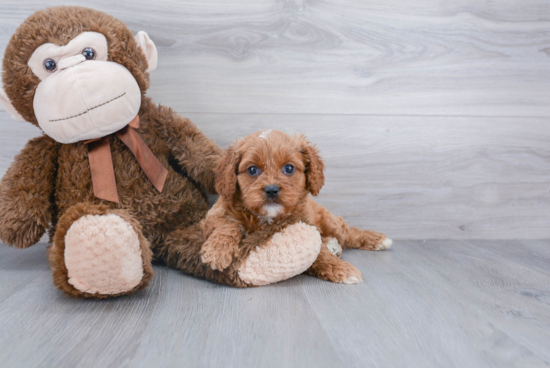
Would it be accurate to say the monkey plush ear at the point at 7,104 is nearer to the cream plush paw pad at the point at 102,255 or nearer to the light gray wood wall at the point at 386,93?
the light gray wood wall at the point at 386,93

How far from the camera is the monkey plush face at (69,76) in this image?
1092mm

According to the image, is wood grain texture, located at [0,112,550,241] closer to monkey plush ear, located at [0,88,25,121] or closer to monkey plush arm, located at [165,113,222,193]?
monkey plush arm, located at [165,113,222,193]

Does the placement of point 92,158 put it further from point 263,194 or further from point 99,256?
point 263,194

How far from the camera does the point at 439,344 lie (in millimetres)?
845

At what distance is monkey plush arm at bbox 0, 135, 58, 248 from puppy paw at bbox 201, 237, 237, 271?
1.69 ft

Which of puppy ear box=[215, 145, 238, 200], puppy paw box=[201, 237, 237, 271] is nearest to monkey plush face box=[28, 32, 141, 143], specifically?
puppy ear box=[215, 145, 238, 200]

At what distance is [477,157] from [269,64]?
1.03 m

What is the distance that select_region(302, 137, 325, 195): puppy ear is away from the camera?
120 centimetres

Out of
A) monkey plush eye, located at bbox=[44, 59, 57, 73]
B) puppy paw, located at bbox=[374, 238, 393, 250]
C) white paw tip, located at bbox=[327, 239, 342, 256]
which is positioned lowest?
puppy paw, located at bbox=[374, 238, 393, 250]

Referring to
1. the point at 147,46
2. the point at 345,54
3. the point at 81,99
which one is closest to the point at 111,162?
the point at 81,99

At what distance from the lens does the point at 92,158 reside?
1.20 metres

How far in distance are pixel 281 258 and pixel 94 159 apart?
26.0 inches

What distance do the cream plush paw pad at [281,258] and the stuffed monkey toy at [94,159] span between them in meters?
0.19

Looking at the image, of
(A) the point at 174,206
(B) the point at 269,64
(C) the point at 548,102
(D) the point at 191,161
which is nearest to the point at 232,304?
(A) the point at 174,206
